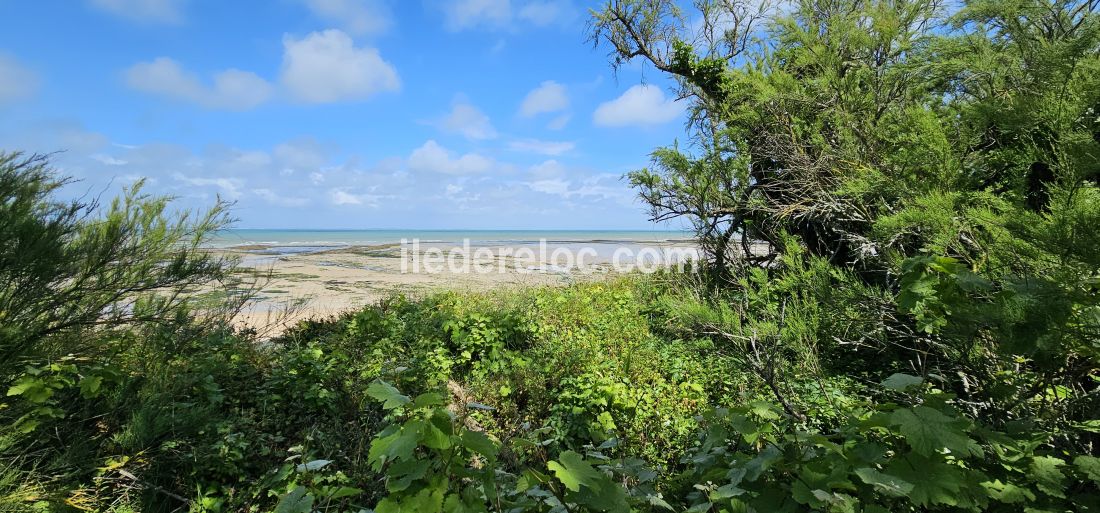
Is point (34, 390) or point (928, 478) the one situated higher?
point (928, 478)

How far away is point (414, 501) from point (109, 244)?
14.0 feet

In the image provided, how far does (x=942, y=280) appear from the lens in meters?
1.95

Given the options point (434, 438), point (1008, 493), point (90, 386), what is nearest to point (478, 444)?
point (434, 438)

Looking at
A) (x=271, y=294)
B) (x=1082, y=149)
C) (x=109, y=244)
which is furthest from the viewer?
(x=271, y=294)

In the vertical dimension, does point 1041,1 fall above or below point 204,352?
above

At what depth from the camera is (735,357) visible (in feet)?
13.9

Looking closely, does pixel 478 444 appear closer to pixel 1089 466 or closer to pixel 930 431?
pixel 930 431

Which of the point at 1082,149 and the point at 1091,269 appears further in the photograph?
the point at 1082,149

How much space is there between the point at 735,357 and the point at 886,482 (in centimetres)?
288

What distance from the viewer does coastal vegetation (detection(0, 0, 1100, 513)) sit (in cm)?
166

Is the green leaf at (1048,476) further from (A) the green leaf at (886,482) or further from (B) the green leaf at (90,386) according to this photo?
(B) the green leaf at (90,386)

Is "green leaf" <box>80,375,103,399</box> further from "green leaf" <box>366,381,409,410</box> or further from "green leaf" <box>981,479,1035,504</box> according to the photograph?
"green leaf" <box>981,479,1035,504</box>

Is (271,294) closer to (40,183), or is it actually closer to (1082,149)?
(40,183)

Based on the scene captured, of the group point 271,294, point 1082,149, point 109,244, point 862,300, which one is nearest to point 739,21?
point 862,300
